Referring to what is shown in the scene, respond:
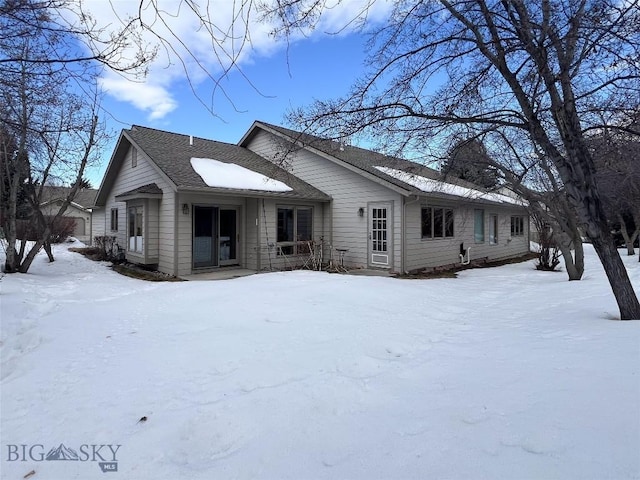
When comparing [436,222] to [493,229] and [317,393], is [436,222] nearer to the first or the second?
[493,229]

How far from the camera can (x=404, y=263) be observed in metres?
11.7

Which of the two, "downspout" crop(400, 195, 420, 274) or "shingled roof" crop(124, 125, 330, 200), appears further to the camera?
"downspout" crop(400, 195, 420, 274)

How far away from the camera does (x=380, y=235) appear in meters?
12.1

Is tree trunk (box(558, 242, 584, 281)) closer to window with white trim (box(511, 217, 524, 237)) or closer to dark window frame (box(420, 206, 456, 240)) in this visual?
dark window frame (box(420, 206, 456, 240))

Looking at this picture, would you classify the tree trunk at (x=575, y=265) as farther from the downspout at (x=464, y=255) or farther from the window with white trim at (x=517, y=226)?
the window with white trim at (x=517, y=226)

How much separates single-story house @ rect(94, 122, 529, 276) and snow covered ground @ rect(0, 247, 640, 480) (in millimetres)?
5278

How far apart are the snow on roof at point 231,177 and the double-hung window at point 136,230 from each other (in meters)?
2.42

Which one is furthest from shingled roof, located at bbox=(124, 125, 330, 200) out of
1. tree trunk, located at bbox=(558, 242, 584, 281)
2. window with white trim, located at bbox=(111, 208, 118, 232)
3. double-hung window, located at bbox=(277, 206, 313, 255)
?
tree trunk, located at bbox=(558, 242, 584, 281)

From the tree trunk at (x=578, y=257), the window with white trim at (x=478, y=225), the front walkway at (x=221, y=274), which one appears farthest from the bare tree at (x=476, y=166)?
the front walkway at (x=221, y=274)

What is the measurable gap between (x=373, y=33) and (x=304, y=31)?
2.60 m

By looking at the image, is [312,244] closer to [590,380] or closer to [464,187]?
[464,187]

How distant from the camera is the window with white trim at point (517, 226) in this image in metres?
19.1

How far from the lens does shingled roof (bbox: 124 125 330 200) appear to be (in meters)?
10.9

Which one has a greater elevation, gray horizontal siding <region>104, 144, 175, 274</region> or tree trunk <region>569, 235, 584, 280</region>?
gray horizontal siding <region>104, 144, 175, 274</region>
